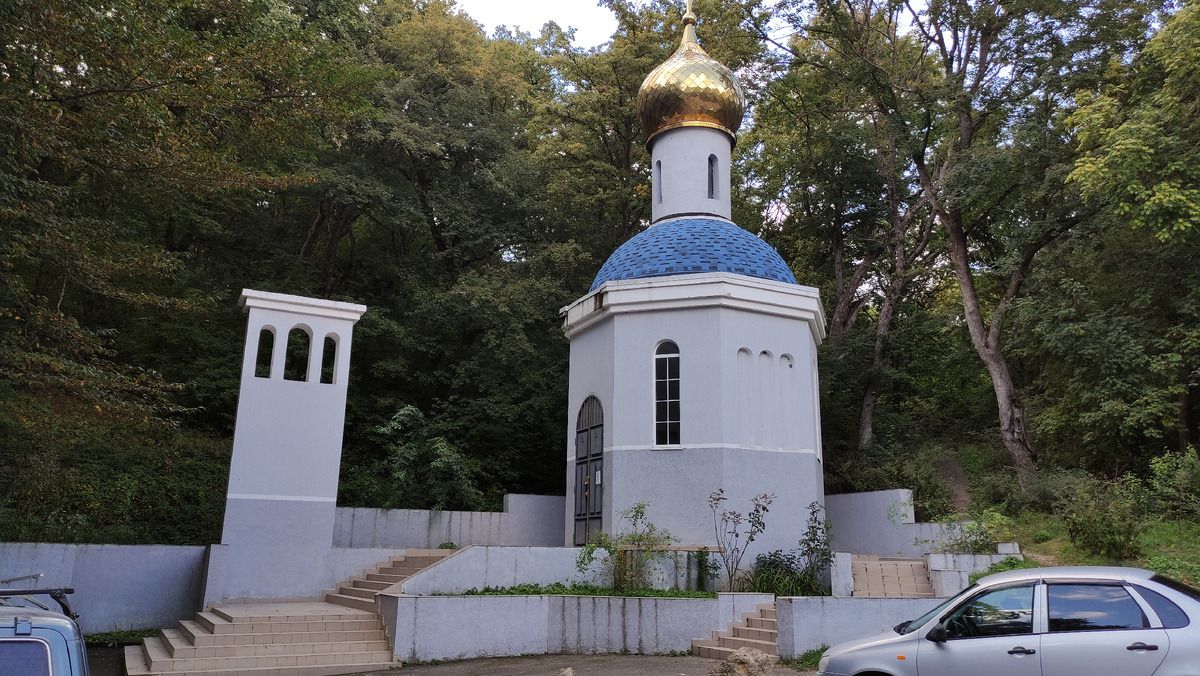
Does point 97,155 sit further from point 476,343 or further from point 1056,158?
point 1056,158

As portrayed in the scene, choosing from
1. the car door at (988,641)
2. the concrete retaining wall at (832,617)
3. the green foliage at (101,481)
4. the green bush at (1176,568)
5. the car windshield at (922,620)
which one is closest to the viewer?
the car door at (988,641)

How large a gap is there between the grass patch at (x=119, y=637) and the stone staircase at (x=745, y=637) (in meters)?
8.38

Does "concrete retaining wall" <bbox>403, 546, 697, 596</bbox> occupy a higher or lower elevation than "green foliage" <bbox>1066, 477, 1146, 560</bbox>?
lower

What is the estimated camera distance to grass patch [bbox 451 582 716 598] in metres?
12.0

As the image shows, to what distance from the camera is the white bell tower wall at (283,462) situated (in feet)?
44.9

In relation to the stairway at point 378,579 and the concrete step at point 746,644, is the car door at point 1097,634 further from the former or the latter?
the stairway at point 378,579

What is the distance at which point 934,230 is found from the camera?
1027 inches

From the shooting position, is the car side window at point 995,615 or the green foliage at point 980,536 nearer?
the car side window at point 995,615

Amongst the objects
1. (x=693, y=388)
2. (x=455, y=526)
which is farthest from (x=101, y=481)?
(x=693, y=388)

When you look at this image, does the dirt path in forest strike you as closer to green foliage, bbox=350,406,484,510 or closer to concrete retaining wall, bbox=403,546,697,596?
concrete retaining wall, bbox=403,546,697,596

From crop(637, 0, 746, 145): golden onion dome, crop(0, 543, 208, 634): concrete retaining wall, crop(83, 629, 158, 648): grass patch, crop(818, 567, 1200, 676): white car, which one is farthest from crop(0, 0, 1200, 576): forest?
crop(818, 567, 1200, 676): white car

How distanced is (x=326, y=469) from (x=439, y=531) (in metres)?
3.69

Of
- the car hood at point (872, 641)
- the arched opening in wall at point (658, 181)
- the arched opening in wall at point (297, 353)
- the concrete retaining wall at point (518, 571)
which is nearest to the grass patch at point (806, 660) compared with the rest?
the concrete retaining wall at point (518, 571)

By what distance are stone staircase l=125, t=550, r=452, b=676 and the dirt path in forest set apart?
13.5 m
